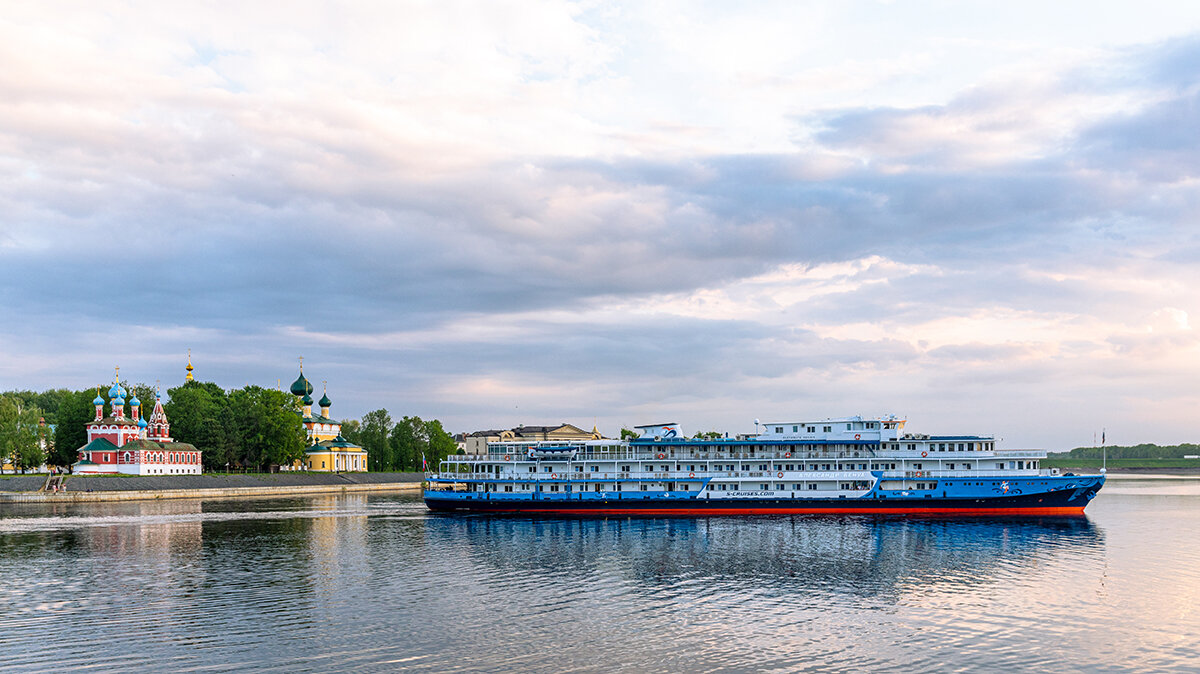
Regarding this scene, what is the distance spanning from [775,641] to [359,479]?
15393cm

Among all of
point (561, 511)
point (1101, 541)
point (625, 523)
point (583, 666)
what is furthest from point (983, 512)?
point (583, 666)

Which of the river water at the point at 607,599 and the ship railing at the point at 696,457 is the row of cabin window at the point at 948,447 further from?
the river water at the point at 607,599

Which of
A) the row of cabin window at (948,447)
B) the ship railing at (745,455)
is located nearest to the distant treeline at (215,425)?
the ship railing at (745,455)

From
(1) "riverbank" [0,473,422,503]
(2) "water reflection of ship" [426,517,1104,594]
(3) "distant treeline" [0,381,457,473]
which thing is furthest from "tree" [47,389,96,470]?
(2) "water reflection of ship" [426,517,1104,594]

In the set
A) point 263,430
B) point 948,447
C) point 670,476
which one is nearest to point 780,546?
point 670,476

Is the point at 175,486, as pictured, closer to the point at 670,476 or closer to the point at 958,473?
the point at 670,476

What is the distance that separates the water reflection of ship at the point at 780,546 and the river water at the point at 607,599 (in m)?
0.36

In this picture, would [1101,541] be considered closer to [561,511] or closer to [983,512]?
[983,512]

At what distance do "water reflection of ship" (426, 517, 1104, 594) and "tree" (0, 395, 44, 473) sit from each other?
89.1 meters

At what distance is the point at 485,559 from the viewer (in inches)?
2373

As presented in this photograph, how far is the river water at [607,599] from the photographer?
3403 centimetres

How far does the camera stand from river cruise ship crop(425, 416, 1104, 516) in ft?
293

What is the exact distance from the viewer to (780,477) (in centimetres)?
9388

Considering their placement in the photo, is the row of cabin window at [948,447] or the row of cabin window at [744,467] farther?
the row of cabin window at [744,467]
